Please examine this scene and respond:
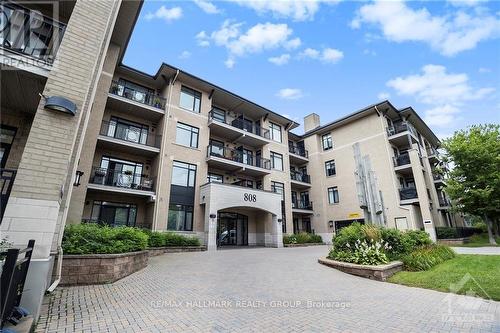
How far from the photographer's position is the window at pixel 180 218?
1659 centimetres

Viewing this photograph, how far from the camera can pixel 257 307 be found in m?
5.09

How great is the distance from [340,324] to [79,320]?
14.6ft

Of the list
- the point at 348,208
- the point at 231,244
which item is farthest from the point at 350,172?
the point at 231,244

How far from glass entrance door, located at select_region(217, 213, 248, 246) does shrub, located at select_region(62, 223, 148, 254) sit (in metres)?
12.2

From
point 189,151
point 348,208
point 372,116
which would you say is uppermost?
point 372,116

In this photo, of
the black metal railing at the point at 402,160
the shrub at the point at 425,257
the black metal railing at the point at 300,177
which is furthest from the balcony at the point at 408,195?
the shrub at the point at 425,257

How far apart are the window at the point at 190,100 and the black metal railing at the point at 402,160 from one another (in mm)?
18097

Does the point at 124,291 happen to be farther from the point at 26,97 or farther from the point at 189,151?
the point at 189,151

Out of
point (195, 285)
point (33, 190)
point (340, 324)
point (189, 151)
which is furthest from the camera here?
point (189, 151)

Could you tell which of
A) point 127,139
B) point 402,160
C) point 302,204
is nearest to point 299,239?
point 302,204

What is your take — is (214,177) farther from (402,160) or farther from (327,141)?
(402,160)

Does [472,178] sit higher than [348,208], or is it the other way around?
[472,178]

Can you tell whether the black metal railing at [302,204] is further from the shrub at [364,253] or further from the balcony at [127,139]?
the shrub at [364,253]

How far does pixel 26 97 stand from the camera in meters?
6.91
